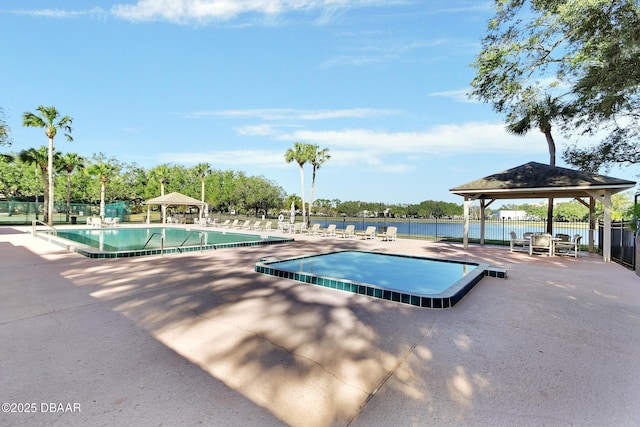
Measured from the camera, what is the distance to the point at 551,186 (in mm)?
9664

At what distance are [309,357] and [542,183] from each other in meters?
10.8

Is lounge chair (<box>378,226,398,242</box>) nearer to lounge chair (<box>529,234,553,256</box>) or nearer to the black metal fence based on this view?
lounge chair (<box>529,234,553,256</box>)

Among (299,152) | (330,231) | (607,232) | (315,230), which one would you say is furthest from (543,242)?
(299,152)

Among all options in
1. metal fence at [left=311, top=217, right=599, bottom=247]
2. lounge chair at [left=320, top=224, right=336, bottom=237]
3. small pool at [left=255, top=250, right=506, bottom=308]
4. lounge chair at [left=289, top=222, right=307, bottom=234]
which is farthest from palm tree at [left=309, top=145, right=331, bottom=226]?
small pool at [left=255, top=250, right=506, bottom=308]

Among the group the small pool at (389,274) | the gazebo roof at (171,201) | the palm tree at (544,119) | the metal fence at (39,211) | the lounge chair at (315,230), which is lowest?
the small pool at (389,274)

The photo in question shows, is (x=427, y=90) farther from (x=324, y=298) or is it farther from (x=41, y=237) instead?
(x=41, y=237)

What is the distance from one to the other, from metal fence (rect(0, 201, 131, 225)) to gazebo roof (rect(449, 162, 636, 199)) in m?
27.3

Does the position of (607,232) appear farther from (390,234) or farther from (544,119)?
(390,234)

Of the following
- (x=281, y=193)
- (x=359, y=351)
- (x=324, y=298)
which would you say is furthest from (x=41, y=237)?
(x=281, y=193)

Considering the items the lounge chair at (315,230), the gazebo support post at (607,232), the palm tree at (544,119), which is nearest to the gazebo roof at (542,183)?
the gazebo support post at (607,232)

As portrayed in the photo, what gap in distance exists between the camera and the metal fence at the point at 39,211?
74.7 feet

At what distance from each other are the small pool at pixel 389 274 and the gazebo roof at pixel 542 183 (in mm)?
4416

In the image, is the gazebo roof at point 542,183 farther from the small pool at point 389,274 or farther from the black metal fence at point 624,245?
the small pool at point 389,274

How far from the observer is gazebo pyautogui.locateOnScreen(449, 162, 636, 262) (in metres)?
9.09
